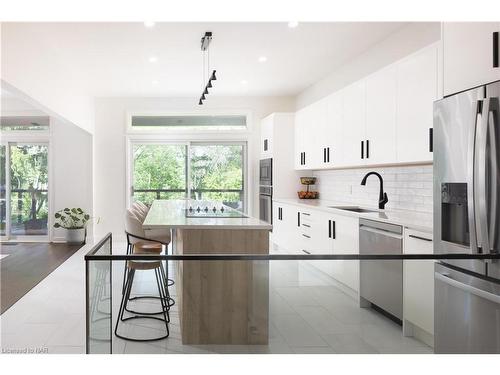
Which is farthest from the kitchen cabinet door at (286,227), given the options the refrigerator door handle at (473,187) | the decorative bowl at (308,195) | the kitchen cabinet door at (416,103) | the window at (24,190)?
the window at (24,190)

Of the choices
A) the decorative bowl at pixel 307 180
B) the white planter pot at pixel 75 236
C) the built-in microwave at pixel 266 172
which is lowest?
the white planter pot at pixel 75 236

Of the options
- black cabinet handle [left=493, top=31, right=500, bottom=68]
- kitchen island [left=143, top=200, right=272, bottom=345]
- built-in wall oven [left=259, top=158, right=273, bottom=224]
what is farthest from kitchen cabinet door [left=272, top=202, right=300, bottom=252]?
kitchen island [left=143, top=200, right=272, bottom=345]

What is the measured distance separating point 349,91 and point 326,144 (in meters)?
0.99

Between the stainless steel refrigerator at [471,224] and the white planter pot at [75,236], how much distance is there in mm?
6987

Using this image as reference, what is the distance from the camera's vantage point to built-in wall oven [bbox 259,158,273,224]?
7814 millimetres

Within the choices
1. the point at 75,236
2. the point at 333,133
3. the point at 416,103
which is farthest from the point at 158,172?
the point at 416,103

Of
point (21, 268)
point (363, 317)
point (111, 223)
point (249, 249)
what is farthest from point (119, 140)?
point (363, 317)

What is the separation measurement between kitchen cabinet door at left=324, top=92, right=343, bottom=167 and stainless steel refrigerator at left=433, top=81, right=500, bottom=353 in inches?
114

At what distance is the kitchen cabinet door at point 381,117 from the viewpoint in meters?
4.28

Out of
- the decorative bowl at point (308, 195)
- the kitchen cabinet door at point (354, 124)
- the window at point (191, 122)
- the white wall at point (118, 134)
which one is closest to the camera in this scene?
the kitchen cabinet door at point (354, 124)

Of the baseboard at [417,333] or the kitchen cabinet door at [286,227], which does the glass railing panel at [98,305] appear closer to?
the baseboard at [417,333]

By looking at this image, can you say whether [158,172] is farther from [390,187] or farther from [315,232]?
[390,187]

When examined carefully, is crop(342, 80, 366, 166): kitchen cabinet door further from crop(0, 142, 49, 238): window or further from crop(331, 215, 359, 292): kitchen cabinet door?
crop(0, 142, 49, 238): window

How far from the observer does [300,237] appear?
624cm
